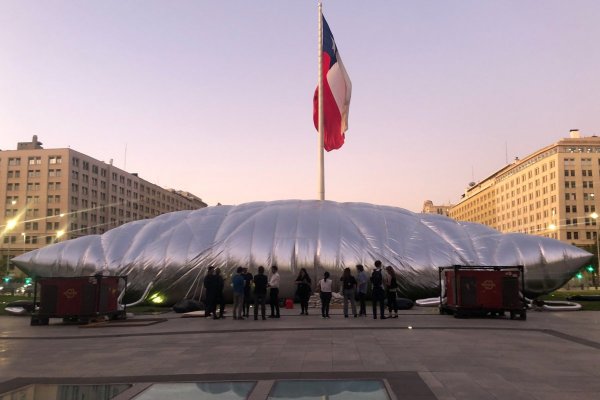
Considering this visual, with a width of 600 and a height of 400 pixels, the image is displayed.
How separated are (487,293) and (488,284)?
0.30 metres

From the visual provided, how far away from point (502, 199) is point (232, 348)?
15841 centimetres

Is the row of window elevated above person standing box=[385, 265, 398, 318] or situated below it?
above

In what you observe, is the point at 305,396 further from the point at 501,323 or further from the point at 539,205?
the point at 539,205

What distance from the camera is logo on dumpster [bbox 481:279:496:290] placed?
18.1 metres

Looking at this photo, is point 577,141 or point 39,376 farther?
point 577,141

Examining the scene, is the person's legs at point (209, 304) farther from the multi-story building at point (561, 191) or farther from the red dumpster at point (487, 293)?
the multi-story building at point (561, 191)

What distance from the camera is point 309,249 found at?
2614 centimetres

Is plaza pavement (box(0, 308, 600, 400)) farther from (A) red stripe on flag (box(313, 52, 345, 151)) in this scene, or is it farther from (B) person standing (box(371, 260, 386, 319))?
(A) red stripe on flag (box(313, 52, 345, 151))

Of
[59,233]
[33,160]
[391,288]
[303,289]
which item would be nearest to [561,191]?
[59,233]

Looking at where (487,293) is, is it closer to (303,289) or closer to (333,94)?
(303,289)

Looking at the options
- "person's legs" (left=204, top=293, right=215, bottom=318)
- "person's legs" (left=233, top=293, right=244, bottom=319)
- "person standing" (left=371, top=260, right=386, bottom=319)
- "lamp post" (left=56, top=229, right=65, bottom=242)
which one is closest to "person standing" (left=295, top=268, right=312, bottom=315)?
"person's legs" (left=233, top=293, right=244, bottom=319)

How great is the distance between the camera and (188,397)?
6.71 metres

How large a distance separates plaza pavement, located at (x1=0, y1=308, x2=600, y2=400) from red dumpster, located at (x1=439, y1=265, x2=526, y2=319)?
47.9 inches

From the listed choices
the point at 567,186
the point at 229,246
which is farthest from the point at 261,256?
the point at 567,186
